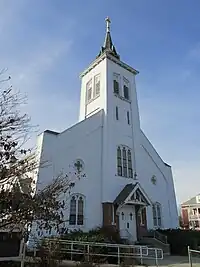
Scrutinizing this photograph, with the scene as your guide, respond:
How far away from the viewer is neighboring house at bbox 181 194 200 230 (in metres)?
65.6

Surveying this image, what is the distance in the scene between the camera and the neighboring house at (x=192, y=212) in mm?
65631

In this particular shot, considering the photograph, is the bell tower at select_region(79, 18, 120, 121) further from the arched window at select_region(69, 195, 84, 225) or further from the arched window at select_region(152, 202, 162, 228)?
the arched window at select_region(152, 202, 162, 228)

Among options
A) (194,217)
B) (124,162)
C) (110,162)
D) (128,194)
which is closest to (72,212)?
(128,194)

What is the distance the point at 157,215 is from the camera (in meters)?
26.0

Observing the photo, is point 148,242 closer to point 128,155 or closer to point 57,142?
point 128,155

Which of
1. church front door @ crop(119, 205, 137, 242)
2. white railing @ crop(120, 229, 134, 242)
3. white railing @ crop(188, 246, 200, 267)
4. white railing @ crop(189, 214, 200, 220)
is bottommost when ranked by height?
white railing @ crop(188, 246, 200, 267)

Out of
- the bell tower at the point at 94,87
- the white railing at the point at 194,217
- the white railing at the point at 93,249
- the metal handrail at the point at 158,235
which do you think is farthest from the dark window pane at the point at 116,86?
the white railing at the point at 194,217

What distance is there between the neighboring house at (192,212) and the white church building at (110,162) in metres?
42.2

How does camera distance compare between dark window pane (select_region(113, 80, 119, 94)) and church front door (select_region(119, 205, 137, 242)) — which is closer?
church front door (select_region(119, 205, 137, 242))

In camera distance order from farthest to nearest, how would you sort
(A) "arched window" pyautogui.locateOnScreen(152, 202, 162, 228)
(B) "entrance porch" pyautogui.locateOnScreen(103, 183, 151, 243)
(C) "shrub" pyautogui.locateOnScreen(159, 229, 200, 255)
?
(A) "arched window" pyautogui.locateOnScreen(152, 202, 162, 228)
(B) "entrance porch" pyautogui.locateOnScreen(103, 183, 151, 243)
(C) "shrub" pyautogui.locateOnScreen(159, 229, 200, 255)

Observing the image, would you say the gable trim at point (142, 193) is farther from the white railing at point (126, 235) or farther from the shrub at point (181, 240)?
the shrub at point (181, 240)

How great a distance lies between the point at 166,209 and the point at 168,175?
391cm

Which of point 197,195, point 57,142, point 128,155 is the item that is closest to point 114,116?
point 128,155

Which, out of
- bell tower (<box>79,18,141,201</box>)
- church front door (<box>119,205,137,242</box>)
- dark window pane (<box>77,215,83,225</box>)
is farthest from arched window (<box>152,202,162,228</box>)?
dark window pane (<box>77,215,83,225</box>)
